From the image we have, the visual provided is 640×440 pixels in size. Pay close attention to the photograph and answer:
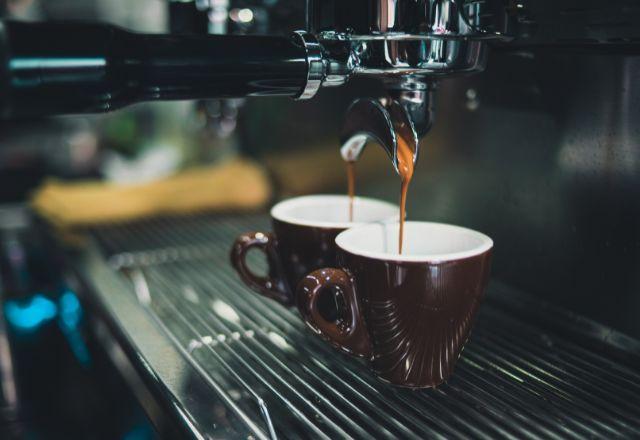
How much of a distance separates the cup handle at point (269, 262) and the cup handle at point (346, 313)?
0.12 meters

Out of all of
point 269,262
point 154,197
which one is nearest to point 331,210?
point 269,262

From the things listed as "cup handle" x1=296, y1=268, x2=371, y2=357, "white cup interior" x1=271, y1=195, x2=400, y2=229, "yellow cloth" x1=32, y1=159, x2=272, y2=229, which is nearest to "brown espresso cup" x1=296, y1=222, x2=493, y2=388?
"cup handle" x1=296, y1=268, x2=371, y2=357

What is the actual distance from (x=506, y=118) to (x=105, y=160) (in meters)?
1.43

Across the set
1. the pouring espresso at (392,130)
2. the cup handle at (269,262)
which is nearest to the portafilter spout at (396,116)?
the pouring espresso at (392,130)

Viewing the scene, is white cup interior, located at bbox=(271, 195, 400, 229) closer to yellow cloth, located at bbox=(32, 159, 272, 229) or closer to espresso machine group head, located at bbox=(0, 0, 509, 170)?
espresso machine group head, located at bbox=(0, 0, 509, 170)

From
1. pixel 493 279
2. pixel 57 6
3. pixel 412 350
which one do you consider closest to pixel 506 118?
pixel 493 279

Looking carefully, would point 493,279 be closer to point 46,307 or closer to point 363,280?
point 363,280

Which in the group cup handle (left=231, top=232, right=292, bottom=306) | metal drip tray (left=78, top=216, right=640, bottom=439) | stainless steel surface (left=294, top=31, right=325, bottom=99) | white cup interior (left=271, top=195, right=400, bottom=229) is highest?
stainless steel surface (left=294, top=31, right=325, bottom=99)

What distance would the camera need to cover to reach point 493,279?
0.63 metres

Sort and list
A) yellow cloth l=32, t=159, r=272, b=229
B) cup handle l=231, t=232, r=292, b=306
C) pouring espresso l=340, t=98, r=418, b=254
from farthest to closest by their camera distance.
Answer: yellow cloth l=32, t=159, r=272, b=229
cup handle l=231, t=232, r=292, b=306
pouring espresso l=340, t=98, r=418, b=254

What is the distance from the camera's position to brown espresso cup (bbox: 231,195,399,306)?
0.52m

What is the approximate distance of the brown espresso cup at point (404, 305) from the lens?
41cm

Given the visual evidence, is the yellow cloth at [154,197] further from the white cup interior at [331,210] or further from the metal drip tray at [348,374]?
the white cup interior at [331,210]

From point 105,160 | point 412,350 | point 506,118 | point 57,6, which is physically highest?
point 57,6
